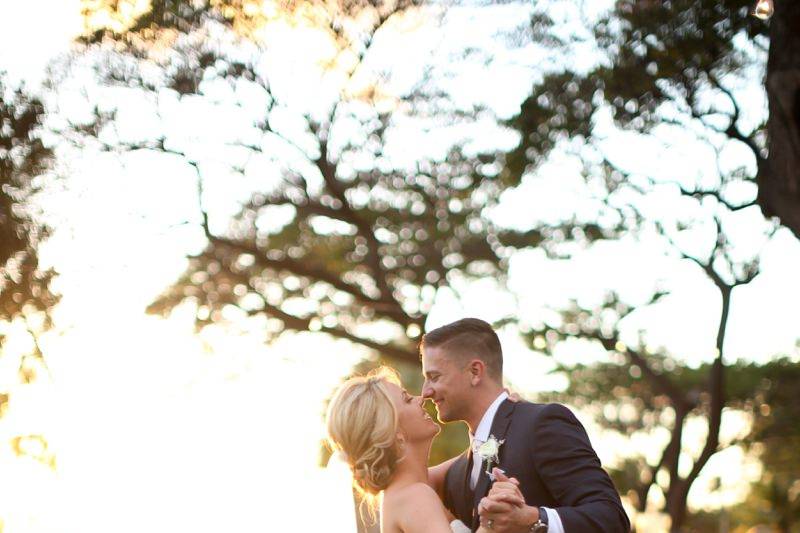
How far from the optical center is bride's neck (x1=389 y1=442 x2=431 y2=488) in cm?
603

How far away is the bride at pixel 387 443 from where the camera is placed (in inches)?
232

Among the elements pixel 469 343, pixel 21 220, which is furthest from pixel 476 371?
pixel 21 220

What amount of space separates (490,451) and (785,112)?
17.6ft

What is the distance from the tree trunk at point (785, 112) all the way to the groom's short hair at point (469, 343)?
15.4ft

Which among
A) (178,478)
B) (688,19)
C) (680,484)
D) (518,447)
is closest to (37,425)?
(178,478)

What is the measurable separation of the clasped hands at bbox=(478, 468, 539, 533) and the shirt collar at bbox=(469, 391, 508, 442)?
0.82m

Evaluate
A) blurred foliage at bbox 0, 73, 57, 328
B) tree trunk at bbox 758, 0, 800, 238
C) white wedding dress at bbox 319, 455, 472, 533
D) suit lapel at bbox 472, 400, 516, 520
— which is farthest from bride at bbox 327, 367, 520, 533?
blurred foliage at bbox 0, 73, 57, 328

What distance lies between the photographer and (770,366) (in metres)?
26.0

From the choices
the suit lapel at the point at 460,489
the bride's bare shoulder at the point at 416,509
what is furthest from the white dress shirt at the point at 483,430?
the bride's bare shoulder at the point at 416,509

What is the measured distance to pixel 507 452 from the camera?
541cm

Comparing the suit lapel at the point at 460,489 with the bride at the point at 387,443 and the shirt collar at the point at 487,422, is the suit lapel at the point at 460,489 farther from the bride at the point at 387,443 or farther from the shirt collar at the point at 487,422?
the shirt collar at the point at 487,422

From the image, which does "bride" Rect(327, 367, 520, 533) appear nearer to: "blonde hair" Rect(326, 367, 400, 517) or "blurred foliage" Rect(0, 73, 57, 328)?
"blonde hair" Rect(326, 367, 400, 517)

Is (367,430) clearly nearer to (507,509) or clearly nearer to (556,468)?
(556,468)

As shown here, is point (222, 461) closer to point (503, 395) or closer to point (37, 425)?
point (37, 425)
